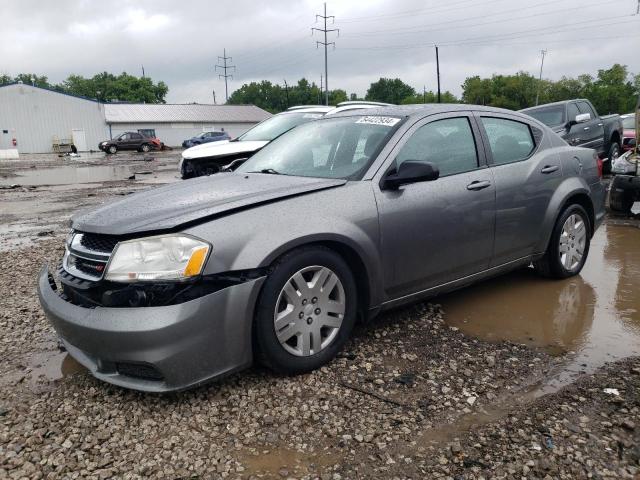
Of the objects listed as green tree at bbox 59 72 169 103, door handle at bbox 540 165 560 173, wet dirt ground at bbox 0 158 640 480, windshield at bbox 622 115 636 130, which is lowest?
wet dirt ground at bbox 0 158 640 480

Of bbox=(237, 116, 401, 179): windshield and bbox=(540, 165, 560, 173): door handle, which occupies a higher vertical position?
bbox=(237, 116, 401, 179): windshield

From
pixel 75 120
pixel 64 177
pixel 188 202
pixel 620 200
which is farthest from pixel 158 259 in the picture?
pixel 75 120

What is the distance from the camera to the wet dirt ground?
237 cm

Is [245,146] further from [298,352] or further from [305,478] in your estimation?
[305,478]

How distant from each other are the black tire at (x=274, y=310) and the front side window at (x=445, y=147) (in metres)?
0.91

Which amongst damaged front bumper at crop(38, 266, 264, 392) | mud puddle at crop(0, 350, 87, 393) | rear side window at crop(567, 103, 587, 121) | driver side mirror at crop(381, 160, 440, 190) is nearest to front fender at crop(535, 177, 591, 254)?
driver side mirror at crop(381, 160, 440, 190)

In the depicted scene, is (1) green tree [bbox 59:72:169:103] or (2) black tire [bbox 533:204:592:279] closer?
(2) black tire [bbox 533:204:592:279]

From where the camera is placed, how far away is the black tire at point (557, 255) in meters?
4.70

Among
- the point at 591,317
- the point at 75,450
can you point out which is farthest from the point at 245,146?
the point at 75,450

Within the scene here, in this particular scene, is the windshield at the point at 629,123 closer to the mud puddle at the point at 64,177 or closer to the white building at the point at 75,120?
the mud puddle at the point at 64,177

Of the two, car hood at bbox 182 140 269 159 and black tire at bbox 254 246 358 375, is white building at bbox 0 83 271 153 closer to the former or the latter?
car hood at bbox 182 140 269 159

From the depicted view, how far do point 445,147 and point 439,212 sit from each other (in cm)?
59

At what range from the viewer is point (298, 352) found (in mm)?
3070

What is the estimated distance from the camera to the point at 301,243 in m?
2.97
